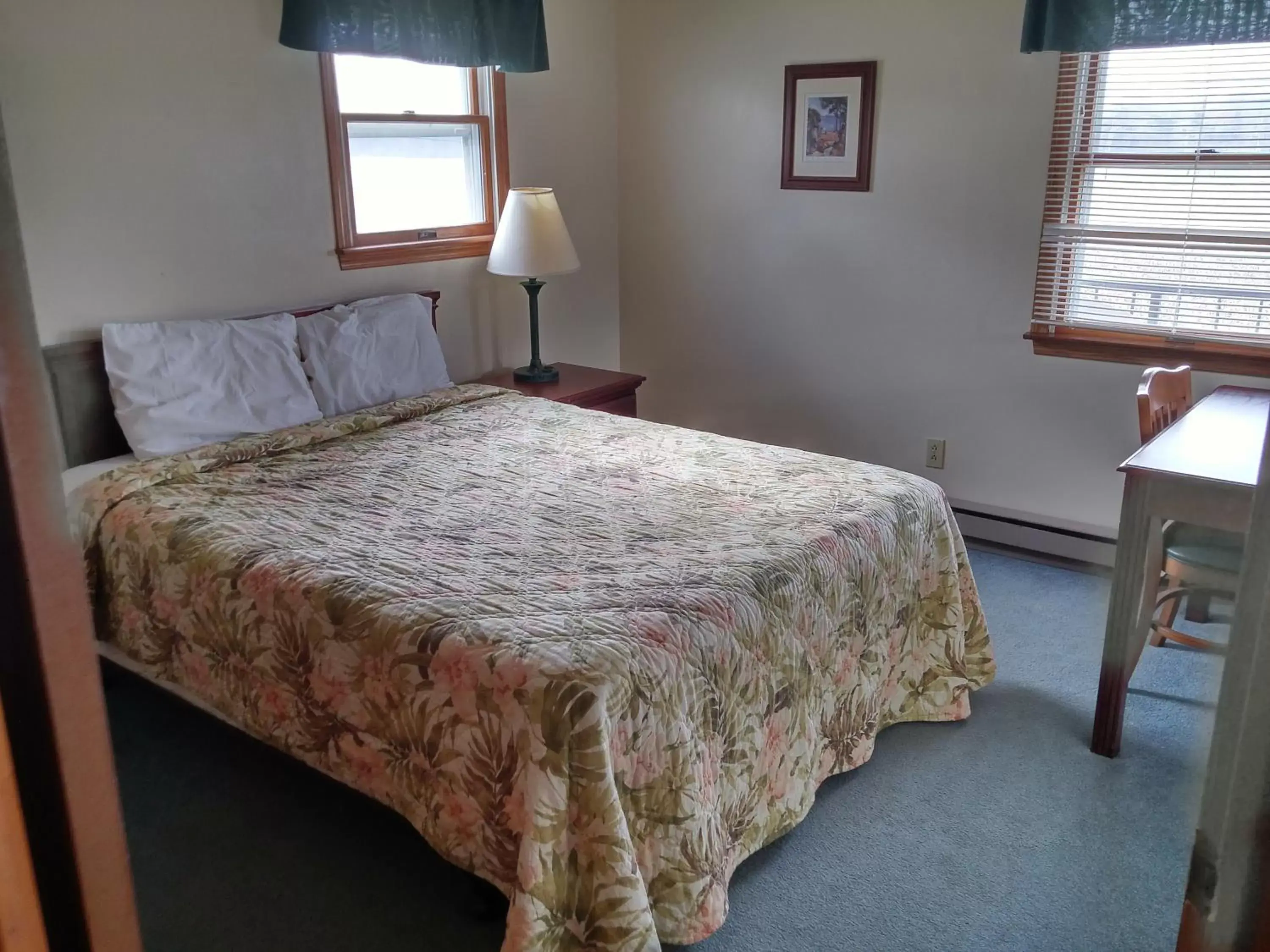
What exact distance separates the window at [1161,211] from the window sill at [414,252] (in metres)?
2.10

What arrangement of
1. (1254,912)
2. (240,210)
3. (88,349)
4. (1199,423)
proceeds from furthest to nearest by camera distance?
(240,210)
(88,349)
(1199,423)
(1254,912)

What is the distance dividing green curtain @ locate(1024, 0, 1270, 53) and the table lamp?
5.57 ft

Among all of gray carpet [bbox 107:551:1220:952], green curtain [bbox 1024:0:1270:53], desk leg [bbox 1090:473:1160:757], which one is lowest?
gray carpet [bbox 107:551:1220:952]

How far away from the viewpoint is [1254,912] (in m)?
0.47

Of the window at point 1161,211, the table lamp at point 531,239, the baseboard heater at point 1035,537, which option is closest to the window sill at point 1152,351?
the window at point 1161,211

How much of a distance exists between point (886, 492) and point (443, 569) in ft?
3.71

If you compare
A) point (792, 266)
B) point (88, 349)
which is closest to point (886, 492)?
point (792, 266)

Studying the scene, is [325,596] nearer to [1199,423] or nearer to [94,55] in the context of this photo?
[94,55]

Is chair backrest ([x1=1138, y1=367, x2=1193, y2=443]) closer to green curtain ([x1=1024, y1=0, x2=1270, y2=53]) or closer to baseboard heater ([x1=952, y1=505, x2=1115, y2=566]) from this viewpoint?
baseboard heater ([x1=952, y1=505, x2=1115, y2=566])

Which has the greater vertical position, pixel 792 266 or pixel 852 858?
pixel 792 266

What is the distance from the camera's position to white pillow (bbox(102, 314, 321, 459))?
2.73 meters

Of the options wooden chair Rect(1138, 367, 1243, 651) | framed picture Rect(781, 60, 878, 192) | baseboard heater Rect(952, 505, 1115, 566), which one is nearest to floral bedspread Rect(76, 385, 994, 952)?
wooden chair Rect(1138, 367, 1243, 651)

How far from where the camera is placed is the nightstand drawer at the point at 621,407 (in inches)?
151

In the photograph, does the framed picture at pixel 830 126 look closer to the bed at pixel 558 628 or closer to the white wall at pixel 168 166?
the white wall at pixel 168 166
